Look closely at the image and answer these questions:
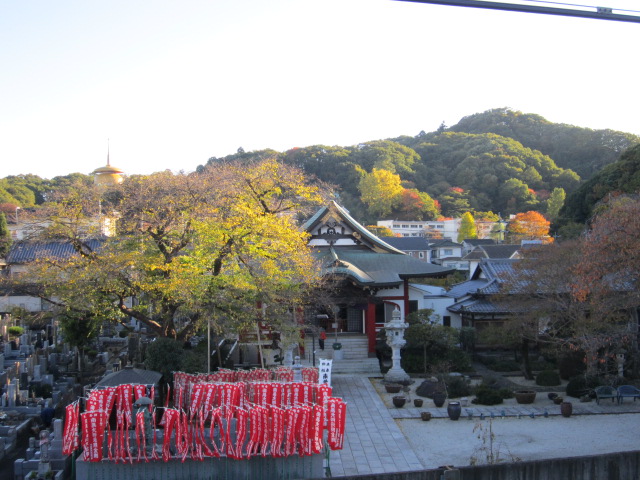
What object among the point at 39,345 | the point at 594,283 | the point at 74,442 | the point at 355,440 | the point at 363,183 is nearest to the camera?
the point at 74,442

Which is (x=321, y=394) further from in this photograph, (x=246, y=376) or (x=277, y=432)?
(x=246, y=376)

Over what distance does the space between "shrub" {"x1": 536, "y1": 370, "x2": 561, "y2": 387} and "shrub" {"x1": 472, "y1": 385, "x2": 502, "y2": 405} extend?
349 cm

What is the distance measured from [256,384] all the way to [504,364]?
13.9m

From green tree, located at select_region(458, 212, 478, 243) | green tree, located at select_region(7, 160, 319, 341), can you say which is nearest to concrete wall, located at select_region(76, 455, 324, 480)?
green tree, located at select_region(7, 160, 319, 341)

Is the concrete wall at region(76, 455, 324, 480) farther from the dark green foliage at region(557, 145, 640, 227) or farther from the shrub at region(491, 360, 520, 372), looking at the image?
the dark green foliage at region(557, 145, 640, 227)

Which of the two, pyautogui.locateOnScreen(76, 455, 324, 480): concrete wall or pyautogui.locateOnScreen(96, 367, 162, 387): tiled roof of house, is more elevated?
pyautogui.locateOnScreen(96, 367, 162, 387): tiled roof of house

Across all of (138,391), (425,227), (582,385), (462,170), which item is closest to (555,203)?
(425,227)

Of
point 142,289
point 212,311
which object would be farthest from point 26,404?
point 212,311

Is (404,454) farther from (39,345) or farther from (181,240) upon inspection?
(39,345)

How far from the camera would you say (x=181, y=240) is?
19.1m

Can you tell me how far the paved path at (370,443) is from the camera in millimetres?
13367

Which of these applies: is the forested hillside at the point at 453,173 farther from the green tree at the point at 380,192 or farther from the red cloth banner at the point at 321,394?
the red cloth banner at the point at 321,394

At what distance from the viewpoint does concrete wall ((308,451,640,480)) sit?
955cm

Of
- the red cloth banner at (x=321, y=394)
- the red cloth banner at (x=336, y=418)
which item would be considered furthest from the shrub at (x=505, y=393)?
the red cloth banner at (x=336, y=418)
